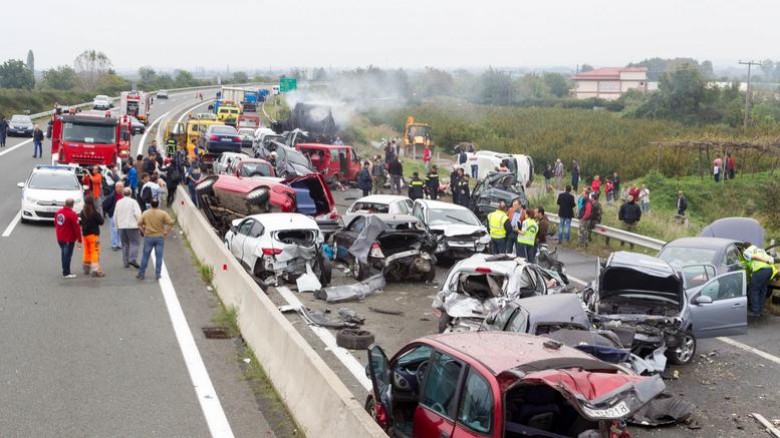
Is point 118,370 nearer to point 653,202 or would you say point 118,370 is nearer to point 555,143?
point 653,202

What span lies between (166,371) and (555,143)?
48.5 m

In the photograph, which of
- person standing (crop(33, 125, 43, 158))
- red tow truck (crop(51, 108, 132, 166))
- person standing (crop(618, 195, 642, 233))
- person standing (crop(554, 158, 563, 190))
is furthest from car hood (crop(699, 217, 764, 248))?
person standing (crop(33, 125, 43, 158))

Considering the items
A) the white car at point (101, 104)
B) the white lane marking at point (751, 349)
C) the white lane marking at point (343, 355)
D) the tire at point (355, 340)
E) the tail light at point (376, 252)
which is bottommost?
the white lane marking at point (751, 349)

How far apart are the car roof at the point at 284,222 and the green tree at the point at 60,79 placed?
411ft

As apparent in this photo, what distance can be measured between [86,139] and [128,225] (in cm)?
1403

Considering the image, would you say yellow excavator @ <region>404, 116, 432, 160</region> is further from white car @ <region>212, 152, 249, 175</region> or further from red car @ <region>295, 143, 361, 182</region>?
white car @ <region>212, 152, 249, 175</region>

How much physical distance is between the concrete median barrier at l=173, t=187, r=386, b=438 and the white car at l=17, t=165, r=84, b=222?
8862mm

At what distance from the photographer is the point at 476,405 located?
7.13 metres

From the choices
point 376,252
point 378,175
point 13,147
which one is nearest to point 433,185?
point 378,175

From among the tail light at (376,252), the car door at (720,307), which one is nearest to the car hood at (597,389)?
the car door at (720,307)

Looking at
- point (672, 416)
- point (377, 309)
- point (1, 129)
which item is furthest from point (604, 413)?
point (1, 129)

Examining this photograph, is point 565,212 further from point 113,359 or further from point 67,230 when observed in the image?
point 113,359

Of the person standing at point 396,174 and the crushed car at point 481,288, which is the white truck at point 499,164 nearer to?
the person standing at point 396,174

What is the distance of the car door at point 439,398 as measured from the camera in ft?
24.3
